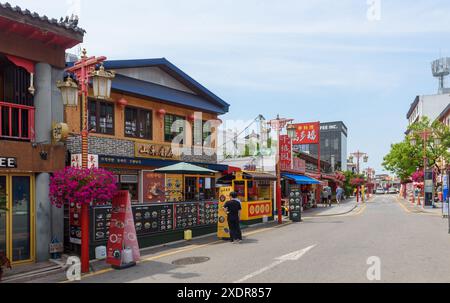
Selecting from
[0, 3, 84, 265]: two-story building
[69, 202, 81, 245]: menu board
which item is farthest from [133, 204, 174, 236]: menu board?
[0, 3, 84, 265]: two-story building

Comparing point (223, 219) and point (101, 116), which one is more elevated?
point (101, 116)

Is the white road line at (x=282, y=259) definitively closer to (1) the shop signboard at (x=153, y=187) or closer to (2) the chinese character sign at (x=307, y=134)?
(1) the shop signboard at (x=153, y=187)

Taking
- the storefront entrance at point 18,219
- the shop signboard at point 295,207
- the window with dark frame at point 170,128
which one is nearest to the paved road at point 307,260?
the storefront entrance at point 18,219

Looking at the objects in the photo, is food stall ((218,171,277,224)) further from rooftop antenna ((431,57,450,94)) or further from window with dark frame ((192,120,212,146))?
rooftop antenna ((431,57,450,94))

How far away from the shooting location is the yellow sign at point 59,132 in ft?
36.9

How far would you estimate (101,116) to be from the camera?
51.8 ft

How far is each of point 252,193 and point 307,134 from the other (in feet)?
61.3

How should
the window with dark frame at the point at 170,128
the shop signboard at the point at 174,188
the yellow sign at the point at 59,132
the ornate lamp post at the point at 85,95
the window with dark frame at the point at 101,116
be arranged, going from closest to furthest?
1. the ornate lamp post at the point at 85,95
2. the yellow sign at the point at 59,132
3. the window with dark frame at the point at 101,116
4. the shop signboard at the point at 174,188
5. the window with dark frame at the point at 170,128

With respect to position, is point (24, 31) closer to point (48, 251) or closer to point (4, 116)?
point (4, 116)

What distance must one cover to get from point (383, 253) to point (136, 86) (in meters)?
11.6

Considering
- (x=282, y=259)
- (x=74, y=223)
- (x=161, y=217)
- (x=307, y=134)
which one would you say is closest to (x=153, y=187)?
(x=161, y=217)

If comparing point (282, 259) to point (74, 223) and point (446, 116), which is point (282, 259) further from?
point (446, 116)

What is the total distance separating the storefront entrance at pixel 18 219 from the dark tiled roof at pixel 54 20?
4372 millimetres
